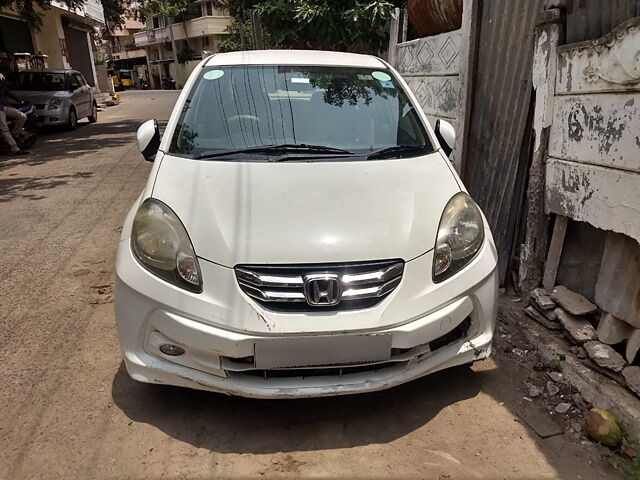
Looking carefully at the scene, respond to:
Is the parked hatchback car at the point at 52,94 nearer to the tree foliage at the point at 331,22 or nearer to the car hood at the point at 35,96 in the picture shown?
the car hood at the point at 35,96

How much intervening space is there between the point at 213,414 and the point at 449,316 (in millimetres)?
1274

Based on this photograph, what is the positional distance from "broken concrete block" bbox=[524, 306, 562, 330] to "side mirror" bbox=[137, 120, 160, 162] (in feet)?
8.58

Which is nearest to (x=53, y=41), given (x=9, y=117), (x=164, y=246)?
(x=9, y=117)

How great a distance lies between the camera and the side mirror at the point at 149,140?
3205 mm

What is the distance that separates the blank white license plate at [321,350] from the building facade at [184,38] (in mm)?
45927

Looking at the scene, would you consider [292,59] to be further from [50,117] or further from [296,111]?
[50,117]

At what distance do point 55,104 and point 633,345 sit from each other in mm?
14212

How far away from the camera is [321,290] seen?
2.14 metres

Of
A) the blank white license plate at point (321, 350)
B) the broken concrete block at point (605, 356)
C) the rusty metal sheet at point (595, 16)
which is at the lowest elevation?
the broken concrete block at point (605, 356)

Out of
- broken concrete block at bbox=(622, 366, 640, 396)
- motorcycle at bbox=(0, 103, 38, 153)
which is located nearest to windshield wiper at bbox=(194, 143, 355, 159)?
broken concrete block at bbox=(622, 366, 640, 396)

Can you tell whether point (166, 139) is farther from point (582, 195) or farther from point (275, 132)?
point (582, 195)

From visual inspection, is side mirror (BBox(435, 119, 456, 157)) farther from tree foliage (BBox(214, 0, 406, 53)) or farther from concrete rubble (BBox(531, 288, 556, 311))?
tree foliage (BBox(214, 0, 406, 53))

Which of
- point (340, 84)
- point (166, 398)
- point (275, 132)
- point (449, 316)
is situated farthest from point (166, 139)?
point (449, 316)

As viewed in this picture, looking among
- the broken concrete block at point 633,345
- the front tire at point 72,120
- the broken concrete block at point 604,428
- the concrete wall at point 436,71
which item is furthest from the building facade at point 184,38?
the broken concrete block at point 604,428
